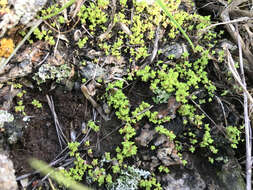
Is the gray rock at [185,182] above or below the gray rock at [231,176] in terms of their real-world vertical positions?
above

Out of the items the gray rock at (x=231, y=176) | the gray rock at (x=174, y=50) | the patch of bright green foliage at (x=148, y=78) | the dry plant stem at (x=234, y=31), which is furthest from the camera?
the dry plant stem at (x=234, y=31)

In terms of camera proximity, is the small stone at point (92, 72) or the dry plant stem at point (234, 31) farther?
the dry plant stem at point (234, 31)

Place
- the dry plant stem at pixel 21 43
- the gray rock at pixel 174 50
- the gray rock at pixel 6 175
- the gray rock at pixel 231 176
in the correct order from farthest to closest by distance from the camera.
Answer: the gray rock at pixel 174 50, the gray rock at pixel 231 176, the dry plant stem at pixel 21 43, the gray rock at pixel 6 175

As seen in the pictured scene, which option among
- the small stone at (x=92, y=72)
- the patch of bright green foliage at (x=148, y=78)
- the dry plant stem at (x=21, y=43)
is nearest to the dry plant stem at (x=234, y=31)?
the patch of bright green foliage at (x=148, y=78)

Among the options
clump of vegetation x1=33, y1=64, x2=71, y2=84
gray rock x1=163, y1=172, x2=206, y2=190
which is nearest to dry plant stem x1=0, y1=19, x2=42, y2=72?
clump of vegetation x1=33, y1=64, x2=71, y2=84

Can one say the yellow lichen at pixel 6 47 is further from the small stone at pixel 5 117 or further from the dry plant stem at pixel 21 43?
the small stone at pixel 5 117

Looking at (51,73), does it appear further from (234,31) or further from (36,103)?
(234,31)

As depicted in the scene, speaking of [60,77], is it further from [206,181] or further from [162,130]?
[206,181]
